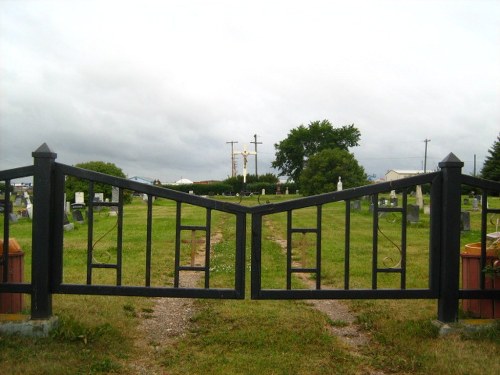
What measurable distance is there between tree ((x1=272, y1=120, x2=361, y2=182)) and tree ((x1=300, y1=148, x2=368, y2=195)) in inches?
1114

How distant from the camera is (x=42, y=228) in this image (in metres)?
4.73

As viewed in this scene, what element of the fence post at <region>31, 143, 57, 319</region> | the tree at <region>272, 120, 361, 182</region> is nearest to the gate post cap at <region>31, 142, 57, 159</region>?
the fence post at <region>31, 143, 57, 319</region>

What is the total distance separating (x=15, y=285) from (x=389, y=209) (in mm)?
3703

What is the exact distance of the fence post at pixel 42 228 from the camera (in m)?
4.70

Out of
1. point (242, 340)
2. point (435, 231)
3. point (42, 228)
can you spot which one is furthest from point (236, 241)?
point (435, 231)

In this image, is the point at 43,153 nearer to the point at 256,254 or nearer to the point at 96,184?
the point at 256,254

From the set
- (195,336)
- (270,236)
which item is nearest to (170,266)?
(195,336)

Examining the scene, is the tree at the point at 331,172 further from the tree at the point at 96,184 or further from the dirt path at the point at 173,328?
the dirt path at the point at 173,328

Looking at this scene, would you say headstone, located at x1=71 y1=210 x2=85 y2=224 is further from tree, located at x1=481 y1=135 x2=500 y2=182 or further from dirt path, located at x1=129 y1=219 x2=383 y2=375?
tree, located at x1=481 y1=135 x2=500 y2=182

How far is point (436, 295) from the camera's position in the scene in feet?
16.3

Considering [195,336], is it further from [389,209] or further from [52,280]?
[389,209]

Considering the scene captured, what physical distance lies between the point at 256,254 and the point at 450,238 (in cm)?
189

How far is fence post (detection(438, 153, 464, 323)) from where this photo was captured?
485 centimetres

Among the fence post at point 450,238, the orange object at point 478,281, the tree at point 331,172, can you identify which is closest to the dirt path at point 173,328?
the fence post at point 450,238
